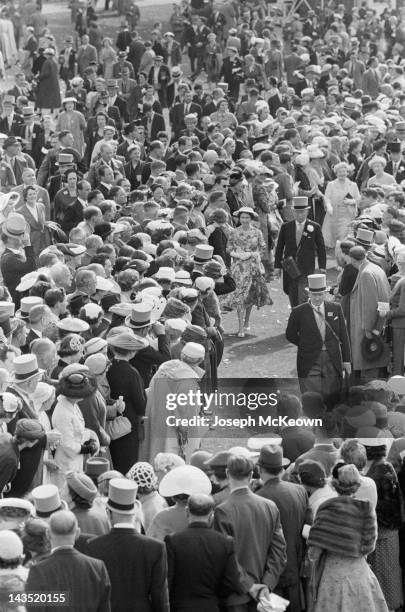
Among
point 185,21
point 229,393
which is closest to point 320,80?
point 185,21

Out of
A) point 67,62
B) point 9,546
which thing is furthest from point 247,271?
point 67,62

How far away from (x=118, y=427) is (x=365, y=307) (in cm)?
412

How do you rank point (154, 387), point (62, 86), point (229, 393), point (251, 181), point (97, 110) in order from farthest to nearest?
point (62, 86) → point (97, 110) → point (251, 181) → point (229, 393) → point (154, 387)

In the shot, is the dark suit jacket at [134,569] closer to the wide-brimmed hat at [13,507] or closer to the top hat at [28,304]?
the wide-brimmed hat at [13,507]

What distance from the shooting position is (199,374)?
11812 mm

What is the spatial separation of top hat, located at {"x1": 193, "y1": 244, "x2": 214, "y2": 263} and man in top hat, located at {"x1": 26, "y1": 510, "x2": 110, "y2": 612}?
6.67m

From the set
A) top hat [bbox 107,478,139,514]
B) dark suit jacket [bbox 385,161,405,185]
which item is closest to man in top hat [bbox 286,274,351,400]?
top hat [bbox 107,478,139,514]

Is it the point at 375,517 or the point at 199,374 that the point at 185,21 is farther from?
the point at 375,517

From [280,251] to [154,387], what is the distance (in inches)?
213

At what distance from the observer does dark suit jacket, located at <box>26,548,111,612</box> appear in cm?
798

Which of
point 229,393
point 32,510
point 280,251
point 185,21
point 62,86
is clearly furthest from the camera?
point 185,21

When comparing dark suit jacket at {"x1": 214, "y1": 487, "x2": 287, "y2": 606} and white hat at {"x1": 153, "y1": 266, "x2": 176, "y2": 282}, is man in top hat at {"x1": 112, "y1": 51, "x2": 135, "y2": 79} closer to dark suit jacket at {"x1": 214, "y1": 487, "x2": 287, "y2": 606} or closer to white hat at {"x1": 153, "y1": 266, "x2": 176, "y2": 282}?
white hat at {"x1": 153, "y1": 266, "x2": 176, "y2": 282}

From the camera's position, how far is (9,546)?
7.86 meters

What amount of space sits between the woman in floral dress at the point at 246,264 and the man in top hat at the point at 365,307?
2.14m
